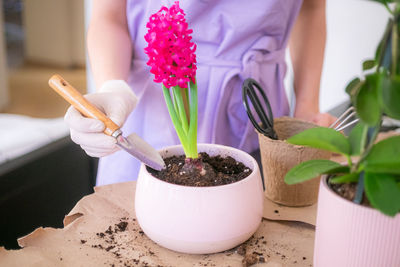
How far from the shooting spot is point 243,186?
0.47 metres

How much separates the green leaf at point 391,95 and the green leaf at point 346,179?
92 millimetres

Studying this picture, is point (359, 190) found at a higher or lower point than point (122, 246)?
higher

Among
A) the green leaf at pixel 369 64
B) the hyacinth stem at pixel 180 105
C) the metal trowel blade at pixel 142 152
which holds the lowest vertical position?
the metal trowel blade at pixel 142 152

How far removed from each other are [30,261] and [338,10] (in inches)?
68.0

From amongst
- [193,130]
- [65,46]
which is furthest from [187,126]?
[65,46]

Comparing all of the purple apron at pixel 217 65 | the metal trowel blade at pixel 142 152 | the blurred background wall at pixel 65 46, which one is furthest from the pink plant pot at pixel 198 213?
Result: the blurred background wall at pixel 65 46

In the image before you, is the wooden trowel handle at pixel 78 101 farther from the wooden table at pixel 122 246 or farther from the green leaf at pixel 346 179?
the green leaf at pixel 346 179

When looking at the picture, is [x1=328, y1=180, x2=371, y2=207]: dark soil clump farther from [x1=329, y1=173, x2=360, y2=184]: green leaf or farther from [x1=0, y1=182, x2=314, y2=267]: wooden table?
Result: [x1=0, y1=182, x2=314, y2=267]: wooden table

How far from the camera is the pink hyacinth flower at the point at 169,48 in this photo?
0.45 m

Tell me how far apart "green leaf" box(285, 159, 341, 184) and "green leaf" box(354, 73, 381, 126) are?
3.3 inches

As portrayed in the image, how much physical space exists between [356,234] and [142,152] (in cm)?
25

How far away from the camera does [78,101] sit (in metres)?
0.54

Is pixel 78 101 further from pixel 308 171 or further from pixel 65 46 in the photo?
pixel 65 46

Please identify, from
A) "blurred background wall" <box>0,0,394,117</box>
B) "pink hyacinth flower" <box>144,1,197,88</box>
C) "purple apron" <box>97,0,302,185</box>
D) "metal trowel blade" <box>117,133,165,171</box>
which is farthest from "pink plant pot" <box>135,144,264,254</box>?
"blurred background wall" <box>0,0,394,117</box>
